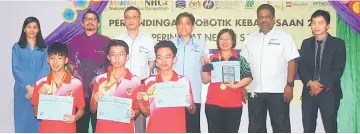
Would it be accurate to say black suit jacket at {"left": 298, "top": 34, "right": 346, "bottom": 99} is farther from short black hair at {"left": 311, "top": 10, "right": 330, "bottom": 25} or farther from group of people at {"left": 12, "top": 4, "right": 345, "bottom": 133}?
short black hair at {"left": 311, "top": 10, "right": 330, "bottom": 25}

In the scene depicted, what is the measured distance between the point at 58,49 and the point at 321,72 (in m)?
2.03

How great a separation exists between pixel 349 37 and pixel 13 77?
2.67 m

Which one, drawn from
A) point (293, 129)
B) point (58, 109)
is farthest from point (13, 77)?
point (293, 129)

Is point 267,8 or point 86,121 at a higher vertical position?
point 267,8

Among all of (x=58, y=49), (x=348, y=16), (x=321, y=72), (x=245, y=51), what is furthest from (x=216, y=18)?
(x=58, y=49)

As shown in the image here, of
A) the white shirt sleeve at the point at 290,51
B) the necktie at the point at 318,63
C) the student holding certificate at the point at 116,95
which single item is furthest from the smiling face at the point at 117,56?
the necktie at the point at 318,63

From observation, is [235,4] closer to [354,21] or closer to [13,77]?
[354,21]

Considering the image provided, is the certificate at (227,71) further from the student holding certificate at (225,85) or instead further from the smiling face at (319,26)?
the smiling face at (319,26)

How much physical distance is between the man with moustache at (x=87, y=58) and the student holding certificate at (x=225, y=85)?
80cm

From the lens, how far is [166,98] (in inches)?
139

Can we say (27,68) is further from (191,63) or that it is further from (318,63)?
(318,63)

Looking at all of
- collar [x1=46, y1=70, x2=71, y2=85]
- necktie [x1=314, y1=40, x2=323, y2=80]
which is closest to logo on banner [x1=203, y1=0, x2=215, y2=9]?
necktie [x1=314, y1=40, x2=323, y2=80]

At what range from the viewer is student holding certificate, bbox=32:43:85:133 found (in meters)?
3.55

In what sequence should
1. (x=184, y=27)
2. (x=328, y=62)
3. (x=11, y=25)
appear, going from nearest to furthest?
1. (x=328, y=62)
2. (x=184, y=27)
3. (x=11, y=25)
